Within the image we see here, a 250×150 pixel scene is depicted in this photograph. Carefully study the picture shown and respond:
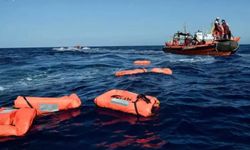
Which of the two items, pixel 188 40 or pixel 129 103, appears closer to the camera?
pixel 129 103

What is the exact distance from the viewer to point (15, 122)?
7465 mm

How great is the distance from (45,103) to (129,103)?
9.46 ft

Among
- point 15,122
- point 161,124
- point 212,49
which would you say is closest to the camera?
point 15,122

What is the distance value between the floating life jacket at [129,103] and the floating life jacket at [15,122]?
8.52 ft

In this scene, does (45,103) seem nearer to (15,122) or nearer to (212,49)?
(15,122)

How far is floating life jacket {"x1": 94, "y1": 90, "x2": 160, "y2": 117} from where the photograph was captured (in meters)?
8.63

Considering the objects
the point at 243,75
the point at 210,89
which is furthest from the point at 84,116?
the point at 243,75

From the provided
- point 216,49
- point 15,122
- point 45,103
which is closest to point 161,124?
point 45,103

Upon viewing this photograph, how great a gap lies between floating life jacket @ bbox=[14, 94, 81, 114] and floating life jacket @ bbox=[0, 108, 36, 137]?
1206 millimetres

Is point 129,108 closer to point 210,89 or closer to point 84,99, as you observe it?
point 84,99

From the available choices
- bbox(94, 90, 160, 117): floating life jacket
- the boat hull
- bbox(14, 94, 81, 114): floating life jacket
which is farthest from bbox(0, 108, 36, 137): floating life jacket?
the boat hull

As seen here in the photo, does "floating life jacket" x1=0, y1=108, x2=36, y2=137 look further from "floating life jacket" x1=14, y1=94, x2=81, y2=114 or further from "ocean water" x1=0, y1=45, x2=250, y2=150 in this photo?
"floating life jacket" x1=14, y1=94, x2=81, y2=114

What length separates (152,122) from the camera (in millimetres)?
8281

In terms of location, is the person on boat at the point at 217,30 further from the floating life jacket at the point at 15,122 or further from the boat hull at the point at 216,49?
the floating life jacket at the point at 15,122
